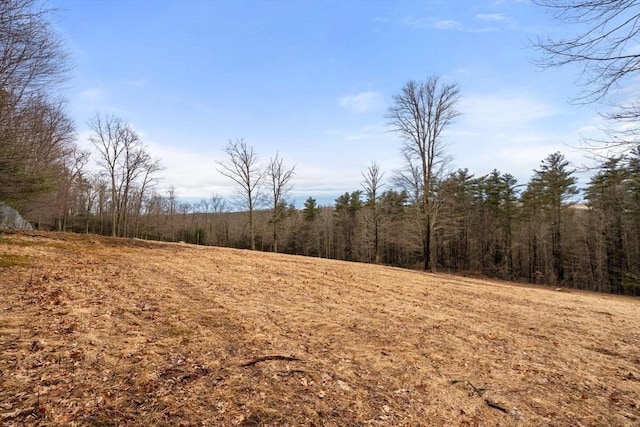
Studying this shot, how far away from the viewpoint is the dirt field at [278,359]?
10.1 ft

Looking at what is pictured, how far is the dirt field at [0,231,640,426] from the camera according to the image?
10.1ft

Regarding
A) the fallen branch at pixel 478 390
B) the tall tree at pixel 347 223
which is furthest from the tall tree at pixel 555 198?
the fallen branch at pixel 478 390

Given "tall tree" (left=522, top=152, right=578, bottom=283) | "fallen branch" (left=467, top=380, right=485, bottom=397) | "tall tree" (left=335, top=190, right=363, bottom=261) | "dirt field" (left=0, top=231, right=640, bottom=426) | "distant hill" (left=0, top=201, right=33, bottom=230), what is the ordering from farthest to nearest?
"tall tree" (left=335, top=190, right=363, bottom=261), "tall tree" (left=522, top=152, right=578, bottom=283), "distant hill" (left=0, top=201, right=33, bottom=230), "fallen branch" (left=467, top=380, right=485, bottom=397), "dirt field" (left=0, top=231, right=640, bottom=426)

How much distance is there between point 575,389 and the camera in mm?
4215

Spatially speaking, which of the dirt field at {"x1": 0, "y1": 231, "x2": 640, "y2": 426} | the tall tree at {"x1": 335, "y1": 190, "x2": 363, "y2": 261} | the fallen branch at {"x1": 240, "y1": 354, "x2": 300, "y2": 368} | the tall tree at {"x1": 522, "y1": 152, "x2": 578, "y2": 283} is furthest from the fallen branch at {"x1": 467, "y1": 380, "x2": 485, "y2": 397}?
the tall tree at {"x1": 335, "y1": 190, "x2": 363, "y2": 261}

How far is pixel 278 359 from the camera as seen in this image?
412cm

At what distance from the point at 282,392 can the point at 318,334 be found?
1.80 m

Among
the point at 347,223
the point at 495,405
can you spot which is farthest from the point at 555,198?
the point at 495,405

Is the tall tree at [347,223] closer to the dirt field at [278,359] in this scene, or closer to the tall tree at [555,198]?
the tall tree at [555,198]

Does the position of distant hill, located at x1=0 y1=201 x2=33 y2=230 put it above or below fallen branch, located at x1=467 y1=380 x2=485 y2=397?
above

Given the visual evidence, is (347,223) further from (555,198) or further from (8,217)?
(8,217)

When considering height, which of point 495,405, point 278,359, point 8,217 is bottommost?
point 495,405

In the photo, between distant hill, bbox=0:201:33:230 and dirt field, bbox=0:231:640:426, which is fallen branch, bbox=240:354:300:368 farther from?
distant hill, bbox=0:201:33:230

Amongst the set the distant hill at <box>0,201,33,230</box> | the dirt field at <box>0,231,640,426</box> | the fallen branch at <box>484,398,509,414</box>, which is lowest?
the fallen branch at <box>484,398,509,414</box>
